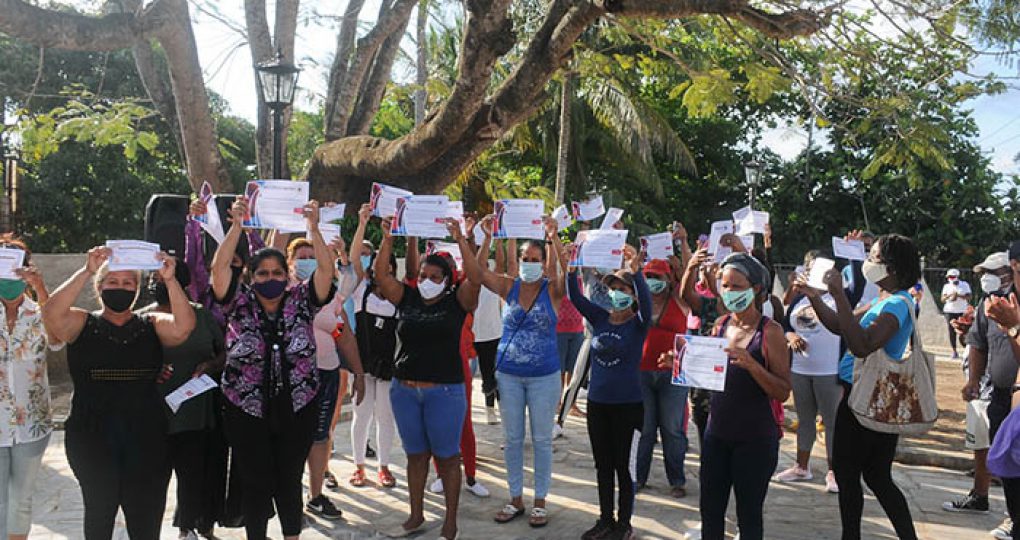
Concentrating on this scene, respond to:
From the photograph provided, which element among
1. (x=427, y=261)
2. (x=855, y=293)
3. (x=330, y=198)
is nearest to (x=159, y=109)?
(x=330, y=198)

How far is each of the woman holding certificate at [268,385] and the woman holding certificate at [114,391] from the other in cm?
36

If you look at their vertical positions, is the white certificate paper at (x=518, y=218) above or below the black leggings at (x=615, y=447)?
above

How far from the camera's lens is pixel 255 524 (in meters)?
4.48

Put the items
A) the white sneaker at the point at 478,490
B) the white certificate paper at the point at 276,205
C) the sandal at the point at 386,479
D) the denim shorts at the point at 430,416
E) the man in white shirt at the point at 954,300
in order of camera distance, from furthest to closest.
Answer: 1. the man in white shirt at the point at 954,300
2. the sandal at the point at 386,479
3. the white sneaker at the point at 478,490
4. the denim shorts at the point at 430,416
5. the white certificate paper at the point at 276,205

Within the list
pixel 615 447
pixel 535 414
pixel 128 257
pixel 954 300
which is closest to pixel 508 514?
pixel 535 414

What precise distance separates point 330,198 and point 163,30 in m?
2.64

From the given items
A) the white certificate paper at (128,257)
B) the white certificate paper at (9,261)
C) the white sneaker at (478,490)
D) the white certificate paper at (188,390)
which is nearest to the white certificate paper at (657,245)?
the white sneaker at (478,490)

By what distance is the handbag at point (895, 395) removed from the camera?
4371mm

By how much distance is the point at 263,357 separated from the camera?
444 centimetres

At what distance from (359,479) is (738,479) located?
3349 mm

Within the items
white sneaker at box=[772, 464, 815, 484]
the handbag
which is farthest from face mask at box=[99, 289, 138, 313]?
white sneaker at box=[772, 464, 815, 484]

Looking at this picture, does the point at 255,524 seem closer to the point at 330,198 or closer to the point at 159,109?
the point at 330,198

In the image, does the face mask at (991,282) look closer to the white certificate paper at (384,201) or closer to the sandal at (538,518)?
the sandal at (538,518)

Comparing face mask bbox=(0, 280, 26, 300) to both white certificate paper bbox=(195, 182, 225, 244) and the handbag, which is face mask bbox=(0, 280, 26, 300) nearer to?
white certificate paper bbox=(195, 182, 225, 244)
